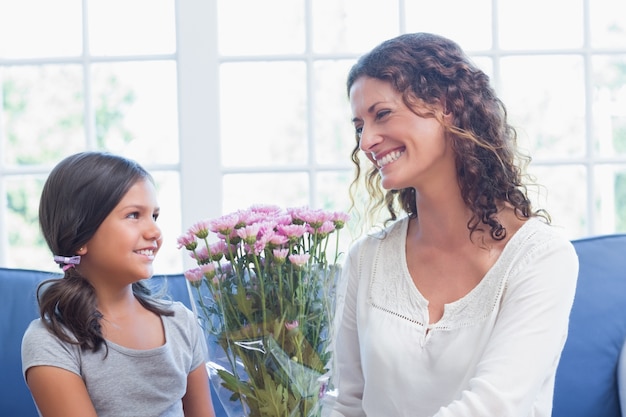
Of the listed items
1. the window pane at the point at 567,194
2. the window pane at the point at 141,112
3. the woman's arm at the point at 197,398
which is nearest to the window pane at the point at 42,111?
the window pane at the point at 141,112

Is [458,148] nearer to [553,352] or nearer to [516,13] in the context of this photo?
[553,352]

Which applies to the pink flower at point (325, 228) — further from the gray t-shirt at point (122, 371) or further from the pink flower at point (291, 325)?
the gray t-shirt at point (122, 371)

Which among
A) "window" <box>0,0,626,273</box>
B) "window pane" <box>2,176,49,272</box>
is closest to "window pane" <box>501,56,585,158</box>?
"window" <box>0,0,626,273</box>

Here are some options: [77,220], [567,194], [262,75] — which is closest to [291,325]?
[77,220]

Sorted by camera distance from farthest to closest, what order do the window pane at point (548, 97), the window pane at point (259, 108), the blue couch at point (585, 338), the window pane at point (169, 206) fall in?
the window pane at point (169, 206) < the window pane at point (548, 97) < the window pane at point (259, 108) < the blue couch at point (585, 338)

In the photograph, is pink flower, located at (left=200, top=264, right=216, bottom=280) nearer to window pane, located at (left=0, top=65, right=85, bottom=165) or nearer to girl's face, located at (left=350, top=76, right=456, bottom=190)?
girl's face, located at (left=350, top=76, right=456, bottom=190)

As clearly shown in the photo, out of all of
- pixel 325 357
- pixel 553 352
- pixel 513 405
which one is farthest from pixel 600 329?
pixel 325 357

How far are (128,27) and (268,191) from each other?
830 millimetres

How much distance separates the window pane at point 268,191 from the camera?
2936mm

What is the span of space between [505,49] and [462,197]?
4.11ft

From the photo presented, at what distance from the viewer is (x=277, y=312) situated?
124cm

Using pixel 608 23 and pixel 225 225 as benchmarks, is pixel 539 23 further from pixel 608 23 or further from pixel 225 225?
pixel 225 225

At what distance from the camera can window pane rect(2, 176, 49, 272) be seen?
175 inches

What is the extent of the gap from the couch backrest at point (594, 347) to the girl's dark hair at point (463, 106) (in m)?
0.46
